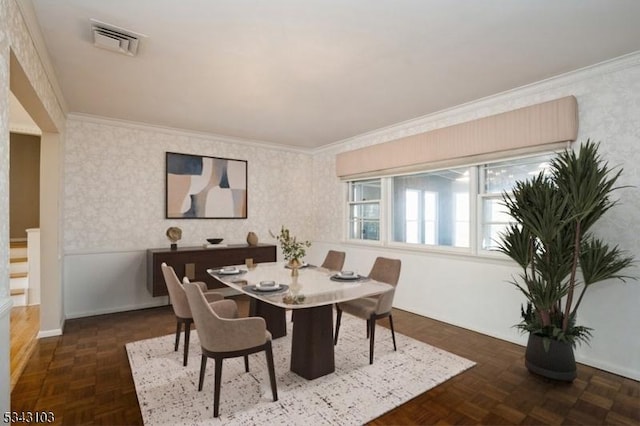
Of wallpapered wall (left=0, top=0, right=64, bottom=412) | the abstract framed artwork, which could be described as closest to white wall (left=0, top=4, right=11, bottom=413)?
wallpapered wall (left=0, top=0, right=64, bottom=412)

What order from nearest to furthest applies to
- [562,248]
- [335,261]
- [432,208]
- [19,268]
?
[562,248] < [335,261] < [432,208] < [19,268]

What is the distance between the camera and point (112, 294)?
14.5ft

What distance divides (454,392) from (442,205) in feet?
7.82

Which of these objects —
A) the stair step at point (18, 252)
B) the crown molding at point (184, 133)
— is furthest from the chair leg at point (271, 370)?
the stair step at point (18, 252)

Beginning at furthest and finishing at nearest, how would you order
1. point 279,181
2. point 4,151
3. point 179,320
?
point 279,181, point 179,320, point 4,151

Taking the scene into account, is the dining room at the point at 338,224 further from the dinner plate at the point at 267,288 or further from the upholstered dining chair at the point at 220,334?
the upholstered dining chair at the point at 220,334

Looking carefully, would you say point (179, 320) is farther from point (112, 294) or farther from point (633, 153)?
point (633, 153)

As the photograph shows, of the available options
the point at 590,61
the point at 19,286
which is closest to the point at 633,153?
the point at 590,61

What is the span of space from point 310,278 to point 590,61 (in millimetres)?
3073

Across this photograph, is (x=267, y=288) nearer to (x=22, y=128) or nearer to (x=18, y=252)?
(x=18, y=252)

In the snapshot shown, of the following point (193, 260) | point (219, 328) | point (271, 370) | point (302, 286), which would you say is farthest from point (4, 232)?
point (193, 260)

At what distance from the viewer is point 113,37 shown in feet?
7.66

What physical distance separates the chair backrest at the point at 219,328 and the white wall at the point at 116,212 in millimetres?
2886

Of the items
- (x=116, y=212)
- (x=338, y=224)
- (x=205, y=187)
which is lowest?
(x=338, y=224)
